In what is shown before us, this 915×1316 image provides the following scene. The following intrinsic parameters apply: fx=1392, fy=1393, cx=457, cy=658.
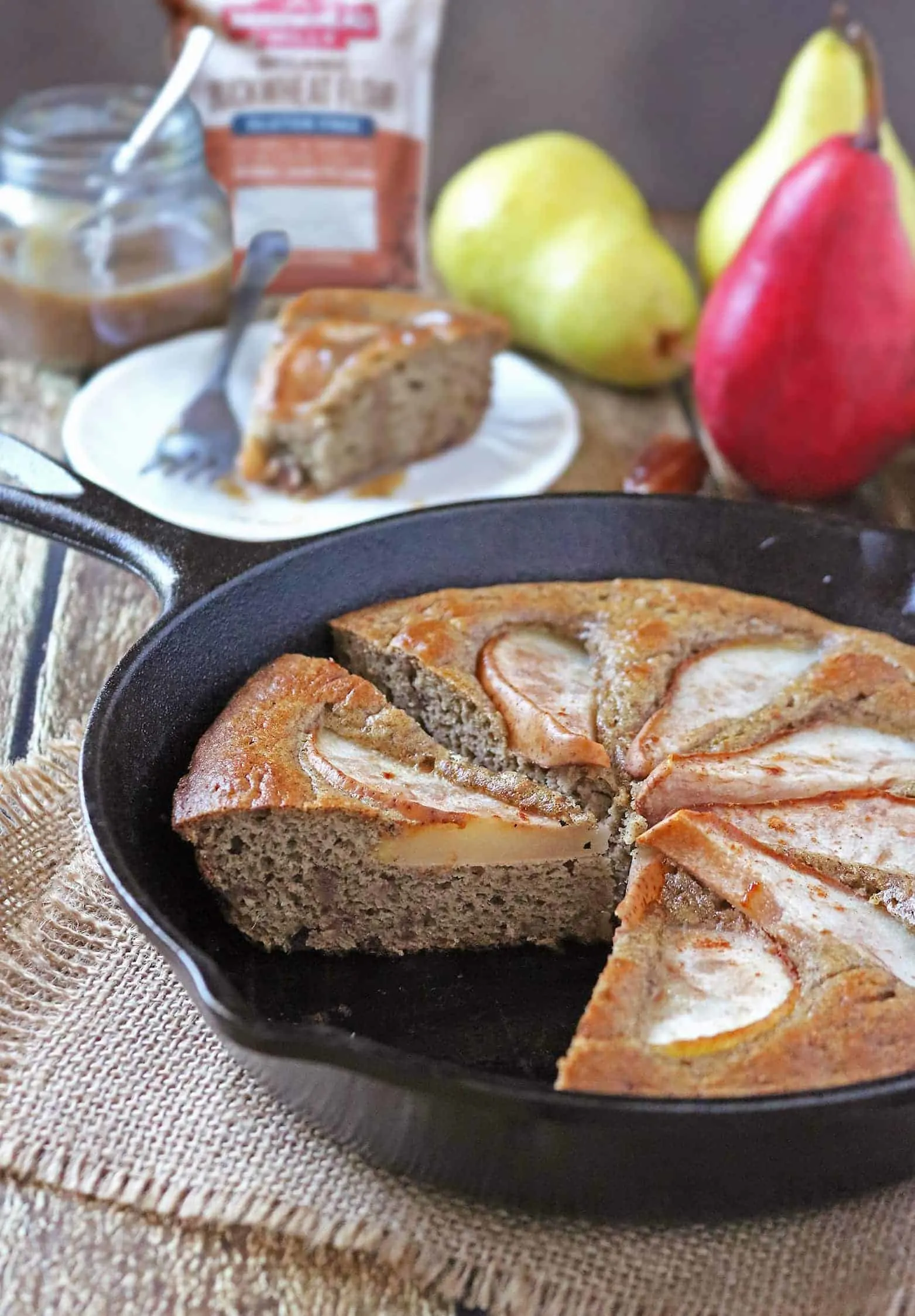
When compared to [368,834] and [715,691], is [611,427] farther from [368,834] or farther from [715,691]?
[368,834]

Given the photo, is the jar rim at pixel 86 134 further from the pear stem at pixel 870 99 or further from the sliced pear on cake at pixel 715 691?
the sliced pear on cake at pixel 715 691

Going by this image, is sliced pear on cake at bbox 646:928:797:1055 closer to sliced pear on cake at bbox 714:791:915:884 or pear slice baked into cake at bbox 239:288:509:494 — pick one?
sliced pear on cake at bbox 714:791:915:884

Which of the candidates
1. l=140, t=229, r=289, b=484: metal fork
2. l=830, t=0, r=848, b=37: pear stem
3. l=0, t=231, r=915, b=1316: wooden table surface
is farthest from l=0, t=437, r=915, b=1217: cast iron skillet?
l=830, t=0, r=848, b=37: pear stem

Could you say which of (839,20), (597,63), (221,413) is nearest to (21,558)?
(221,413)

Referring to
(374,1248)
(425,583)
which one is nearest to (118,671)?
(425,583)

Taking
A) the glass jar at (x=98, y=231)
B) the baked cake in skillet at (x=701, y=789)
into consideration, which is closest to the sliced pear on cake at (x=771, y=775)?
the baked cake in skillet at (x=701, y=789)

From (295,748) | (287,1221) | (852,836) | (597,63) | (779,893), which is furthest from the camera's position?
(597,63)

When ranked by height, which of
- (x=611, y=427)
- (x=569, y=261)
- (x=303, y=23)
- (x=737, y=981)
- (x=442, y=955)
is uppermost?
(x=303, y=23)
